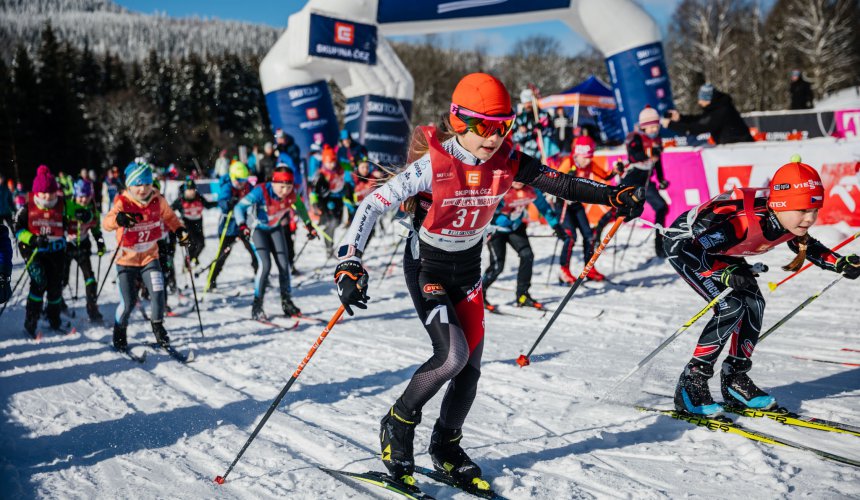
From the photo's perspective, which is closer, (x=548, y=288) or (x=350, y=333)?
(x=350, y=333)

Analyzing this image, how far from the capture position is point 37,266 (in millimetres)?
7102

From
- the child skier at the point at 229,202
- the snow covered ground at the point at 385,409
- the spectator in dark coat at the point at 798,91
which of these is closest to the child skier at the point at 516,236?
the snow covered ground at the point at 385,409

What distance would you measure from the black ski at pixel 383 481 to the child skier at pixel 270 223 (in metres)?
4.39

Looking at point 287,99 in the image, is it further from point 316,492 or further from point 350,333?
point 316,492

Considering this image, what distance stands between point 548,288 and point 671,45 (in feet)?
144

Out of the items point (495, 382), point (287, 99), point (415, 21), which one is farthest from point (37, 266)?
point (415, 21)

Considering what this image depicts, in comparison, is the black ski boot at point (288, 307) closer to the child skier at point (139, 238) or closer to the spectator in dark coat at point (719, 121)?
the child skier at point (139, 238)

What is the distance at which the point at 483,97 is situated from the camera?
296cm

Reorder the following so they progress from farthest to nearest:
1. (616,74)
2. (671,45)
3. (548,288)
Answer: (671,45)
(616,74)
(548,288)

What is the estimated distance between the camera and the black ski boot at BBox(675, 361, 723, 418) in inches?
160

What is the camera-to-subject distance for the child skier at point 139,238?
5.96 m

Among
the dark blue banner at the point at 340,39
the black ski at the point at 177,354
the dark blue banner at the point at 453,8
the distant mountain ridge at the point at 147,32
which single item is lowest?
the black ski at the point at 177,354

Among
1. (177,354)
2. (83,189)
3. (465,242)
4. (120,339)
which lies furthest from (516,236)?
(83,189)

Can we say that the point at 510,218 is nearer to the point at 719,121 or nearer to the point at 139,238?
the point at 139,238
